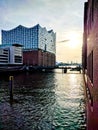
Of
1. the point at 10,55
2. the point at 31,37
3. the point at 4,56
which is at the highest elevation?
the point at 31,37

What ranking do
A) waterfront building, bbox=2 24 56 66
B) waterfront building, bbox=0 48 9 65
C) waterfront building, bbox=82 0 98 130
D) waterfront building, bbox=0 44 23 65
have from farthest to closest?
waterfront building, bbox=2 24 56 66, waterfront building, bbox=0 44 23 65, waterfront building, bbox=0 48 9 65, waterfront building, bbox=82 0 98 130

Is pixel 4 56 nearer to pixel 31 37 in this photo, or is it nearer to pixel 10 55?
pixel 10 55

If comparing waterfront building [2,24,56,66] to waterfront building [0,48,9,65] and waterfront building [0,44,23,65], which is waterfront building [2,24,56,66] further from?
waterfront building [0,48,9,65]

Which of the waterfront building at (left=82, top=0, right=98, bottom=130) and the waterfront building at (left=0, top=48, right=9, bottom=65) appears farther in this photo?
the waterfront building at (left=0, top=48, right=9, bottom=65)

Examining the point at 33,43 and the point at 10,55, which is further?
the point at 33,43

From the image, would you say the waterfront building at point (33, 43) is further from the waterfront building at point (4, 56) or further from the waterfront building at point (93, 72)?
the waterfront building at point (93, 72)

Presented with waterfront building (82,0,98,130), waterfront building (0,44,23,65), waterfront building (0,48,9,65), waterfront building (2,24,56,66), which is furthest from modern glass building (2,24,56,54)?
waterfront building (82,0,98,130)

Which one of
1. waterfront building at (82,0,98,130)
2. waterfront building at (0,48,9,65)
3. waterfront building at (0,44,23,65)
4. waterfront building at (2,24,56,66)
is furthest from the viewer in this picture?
waterfront building at (2,24,56,66)

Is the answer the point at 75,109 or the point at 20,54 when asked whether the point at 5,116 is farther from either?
the point at 20,54

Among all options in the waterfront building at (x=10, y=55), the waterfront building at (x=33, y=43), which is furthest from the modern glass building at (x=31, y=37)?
the waterfront building at (x=10, y=55)

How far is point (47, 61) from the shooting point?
633 feet

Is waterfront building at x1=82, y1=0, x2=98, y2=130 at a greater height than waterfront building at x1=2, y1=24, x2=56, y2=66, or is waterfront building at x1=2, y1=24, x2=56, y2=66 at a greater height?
waterfront building at x1=2, y1=24, x2=56, y2=66

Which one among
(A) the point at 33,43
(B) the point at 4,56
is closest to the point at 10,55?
(B) the point at 4,56

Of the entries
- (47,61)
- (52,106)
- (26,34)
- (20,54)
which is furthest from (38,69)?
(52,106)
